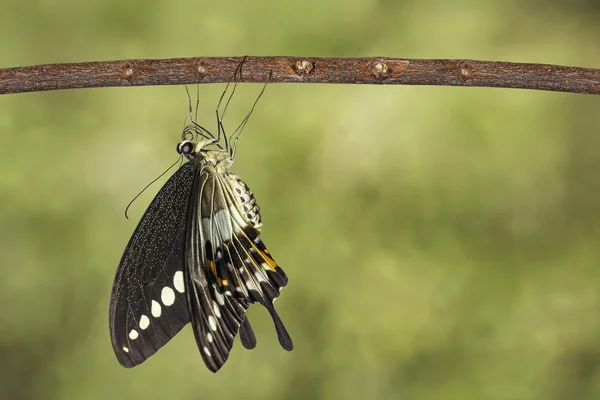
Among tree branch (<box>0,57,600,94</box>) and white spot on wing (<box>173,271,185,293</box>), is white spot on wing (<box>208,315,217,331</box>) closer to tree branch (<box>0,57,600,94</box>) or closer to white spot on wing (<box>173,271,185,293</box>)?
white spot on wing (<box>173,271,185,293</box>)

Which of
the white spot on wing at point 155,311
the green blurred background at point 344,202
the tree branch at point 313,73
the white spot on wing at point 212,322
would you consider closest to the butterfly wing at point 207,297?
the white spot on wing at point 212,322

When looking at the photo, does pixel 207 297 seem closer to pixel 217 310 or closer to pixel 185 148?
pixel 217 310

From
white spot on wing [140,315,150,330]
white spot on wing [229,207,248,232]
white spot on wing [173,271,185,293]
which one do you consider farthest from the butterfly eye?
white spot on wing [140,315,150,330]

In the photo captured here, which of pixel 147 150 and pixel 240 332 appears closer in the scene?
pixel 240 332

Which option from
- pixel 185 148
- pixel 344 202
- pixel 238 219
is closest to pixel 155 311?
pixel 238 219

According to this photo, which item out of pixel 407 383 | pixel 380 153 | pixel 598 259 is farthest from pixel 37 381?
pixel 598 259

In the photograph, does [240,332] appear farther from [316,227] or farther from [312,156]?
[312,156]
